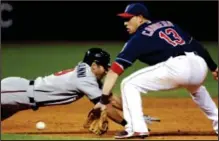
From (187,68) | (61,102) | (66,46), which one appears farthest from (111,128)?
(66,46)

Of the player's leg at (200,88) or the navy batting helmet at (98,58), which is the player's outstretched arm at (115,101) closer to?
the navy batting helmet at (98,58)

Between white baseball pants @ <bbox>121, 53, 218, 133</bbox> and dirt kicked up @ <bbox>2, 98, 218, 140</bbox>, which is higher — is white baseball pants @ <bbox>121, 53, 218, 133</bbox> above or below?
above

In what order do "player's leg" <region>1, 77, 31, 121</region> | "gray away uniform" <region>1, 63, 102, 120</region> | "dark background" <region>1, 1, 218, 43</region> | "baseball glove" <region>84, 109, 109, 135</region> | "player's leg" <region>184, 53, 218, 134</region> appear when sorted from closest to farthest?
"player's leg" <region>184, 53, 218, 134</region>
"baseball glove" <region>84, 109, 109, 135</region>
"gray away uniform" <region>1, 63, 102, 120</region>
"player's leg" <region>1, 77, 31, 121</region>
"dark background" <region>1, 1, 218, 43</region>

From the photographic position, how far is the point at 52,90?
739cm

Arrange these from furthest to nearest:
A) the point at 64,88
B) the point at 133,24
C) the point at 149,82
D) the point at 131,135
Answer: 1. the point at 64,88
2. the point at 133,24
3. the point at 149,82
4. the point at 131,135

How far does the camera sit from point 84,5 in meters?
22.7

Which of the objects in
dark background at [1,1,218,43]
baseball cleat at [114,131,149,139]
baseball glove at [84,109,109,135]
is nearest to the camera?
baseball cleat at [114,131,149,139]

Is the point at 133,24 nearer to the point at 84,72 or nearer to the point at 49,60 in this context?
the point at 84,72

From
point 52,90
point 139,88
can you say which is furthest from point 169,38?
point 52,90

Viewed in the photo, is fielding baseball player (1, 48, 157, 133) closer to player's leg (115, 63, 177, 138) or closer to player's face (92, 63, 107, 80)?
player's face (92, 63, 107, 80)

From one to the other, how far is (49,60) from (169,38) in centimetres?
1045

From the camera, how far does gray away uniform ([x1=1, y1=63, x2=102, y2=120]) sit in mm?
7246

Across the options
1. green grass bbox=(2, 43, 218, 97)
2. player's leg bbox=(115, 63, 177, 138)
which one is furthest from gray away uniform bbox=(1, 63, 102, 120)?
green grass bbox=(2, 43, 218, 97)

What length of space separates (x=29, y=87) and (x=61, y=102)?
0.41 meters
